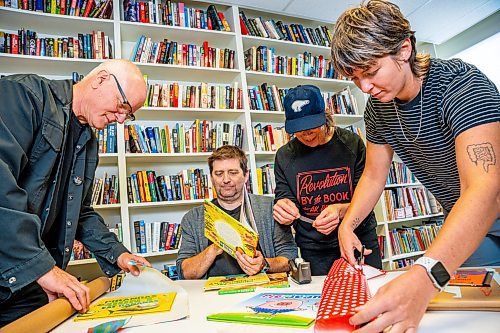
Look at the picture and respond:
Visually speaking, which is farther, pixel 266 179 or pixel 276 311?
pixel 266 179

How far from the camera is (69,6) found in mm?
2584

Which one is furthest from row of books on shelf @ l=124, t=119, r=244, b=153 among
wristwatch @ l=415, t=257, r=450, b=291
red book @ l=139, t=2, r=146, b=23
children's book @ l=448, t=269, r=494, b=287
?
wristwatch @ l=415, t=257, r=450, b=291

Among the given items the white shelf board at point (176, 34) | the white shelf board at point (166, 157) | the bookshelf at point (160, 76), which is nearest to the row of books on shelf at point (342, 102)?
the bookshelf at point (160, 76)

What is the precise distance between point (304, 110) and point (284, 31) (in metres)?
1.98

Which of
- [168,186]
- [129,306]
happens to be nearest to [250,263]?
[129,306]

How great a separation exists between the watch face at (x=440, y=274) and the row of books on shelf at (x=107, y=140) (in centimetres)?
235

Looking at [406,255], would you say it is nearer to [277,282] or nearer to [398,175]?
[398,175]

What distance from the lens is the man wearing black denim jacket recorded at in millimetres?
875

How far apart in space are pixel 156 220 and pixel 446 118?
94.4 inches

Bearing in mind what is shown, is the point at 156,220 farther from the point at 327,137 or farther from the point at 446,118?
the point at 446,118

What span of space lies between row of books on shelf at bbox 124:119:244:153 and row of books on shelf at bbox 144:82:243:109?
0.15 m

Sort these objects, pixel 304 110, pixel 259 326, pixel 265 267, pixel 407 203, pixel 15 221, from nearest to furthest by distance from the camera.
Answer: pixel 259 326 → pixel 15 221 → pixel 265 267 → pixel 304 110 → pixel 407 203

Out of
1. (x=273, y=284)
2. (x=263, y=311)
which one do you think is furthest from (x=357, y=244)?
(x=263, y=311)

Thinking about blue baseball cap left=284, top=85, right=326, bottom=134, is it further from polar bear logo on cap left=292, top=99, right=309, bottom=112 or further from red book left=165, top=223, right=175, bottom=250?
red book left=165, top=223, right=175, bottom=250
